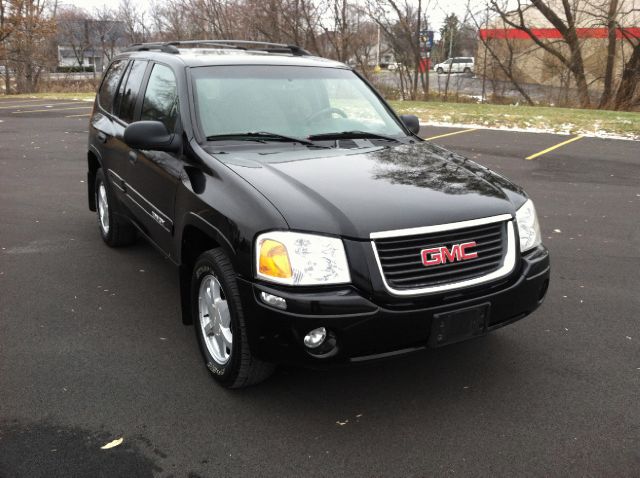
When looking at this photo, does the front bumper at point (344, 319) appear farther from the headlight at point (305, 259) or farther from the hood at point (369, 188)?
the hood at point (369, 188)

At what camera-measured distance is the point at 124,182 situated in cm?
491

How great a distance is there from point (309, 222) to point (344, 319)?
0.49 m

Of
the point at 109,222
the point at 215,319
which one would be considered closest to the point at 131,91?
the point at 109,222

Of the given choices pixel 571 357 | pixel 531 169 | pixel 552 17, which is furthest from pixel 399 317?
pixel 552 17

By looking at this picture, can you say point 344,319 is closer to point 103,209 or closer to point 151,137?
point 151,137

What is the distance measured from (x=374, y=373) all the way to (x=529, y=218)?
127 centimetres

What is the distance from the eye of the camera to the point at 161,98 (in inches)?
171

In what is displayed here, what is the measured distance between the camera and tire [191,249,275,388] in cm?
306

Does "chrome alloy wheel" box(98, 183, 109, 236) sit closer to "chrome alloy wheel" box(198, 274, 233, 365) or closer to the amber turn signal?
"chrome alloy wheel" box(198, 274, 233, 365)

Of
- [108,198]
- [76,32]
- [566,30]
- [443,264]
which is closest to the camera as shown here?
[443,264]

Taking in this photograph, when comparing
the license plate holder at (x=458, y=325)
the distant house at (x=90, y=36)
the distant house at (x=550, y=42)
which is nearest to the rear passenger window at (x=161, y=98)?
the license plate holder at (x=458, y=325)

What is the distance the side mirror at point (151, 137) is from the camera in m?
3.69

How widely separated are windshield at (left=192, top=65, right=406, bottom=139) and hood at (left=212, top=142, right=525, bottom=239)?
13.8 inches

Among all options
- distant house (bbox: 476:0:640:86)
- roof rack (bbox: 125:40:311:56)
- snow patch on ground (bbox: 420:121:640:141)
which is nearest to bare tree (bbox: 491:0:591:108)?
distant house (bbox: 476:0:640:86)
